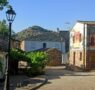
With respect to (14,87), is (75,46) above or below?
above

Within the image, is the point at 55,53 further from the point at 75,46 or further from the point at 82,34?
the point at 82,34

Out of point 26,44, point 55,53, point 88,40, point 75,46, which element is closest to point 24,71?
point 88,40

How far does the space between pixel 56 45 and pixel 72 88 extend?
5753cm

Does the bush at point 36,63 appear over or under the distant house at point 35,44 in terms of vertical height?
under

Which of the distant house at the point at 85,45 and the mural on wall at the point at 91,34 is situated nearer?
the mural on wall at the point at 91,34

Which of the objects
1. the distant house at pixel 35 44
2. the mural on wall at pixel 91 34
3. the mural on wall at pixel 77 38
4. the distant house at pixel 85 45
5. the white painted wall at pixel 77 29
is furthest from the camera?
the distant house at pixel 35 44

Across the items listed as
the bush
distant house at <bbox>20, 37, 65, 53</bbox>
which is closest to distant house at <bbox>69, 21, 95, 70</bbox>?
the bush

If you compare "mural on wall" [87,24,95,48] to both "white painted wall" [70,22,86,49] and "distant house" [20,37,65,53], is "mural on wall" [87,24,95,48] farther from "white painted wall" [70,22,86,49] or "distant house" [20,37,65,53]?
"distant house" [20,37,65,53]

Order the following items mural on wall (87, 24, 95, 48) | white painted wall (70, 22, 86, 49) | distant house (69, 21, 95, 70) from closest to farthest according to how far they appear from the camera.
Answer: mural on wall (87, 24, 95, 48)
distant house (69, 21, 95, 70)
white painted wall (70, 22, 86, 49)

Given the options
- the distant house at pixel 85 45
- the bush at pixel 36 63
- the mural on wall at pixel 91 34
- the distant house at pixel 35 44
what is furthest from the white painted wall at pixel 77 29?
the distant house at pixel 35 44

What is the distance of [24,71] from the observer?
4562cm

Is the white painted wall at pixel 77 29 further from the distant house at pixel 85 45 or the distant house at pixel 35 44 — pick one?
the distant house at pixel 35 44

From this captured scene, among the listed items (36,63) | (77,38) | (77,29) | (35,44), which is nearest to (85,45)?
(77,38)

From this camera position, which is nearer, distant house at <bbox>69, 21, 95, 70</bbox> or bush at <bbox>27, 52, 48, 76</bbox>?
bush at <bbox>27, 52, 48, 76</bbox>
